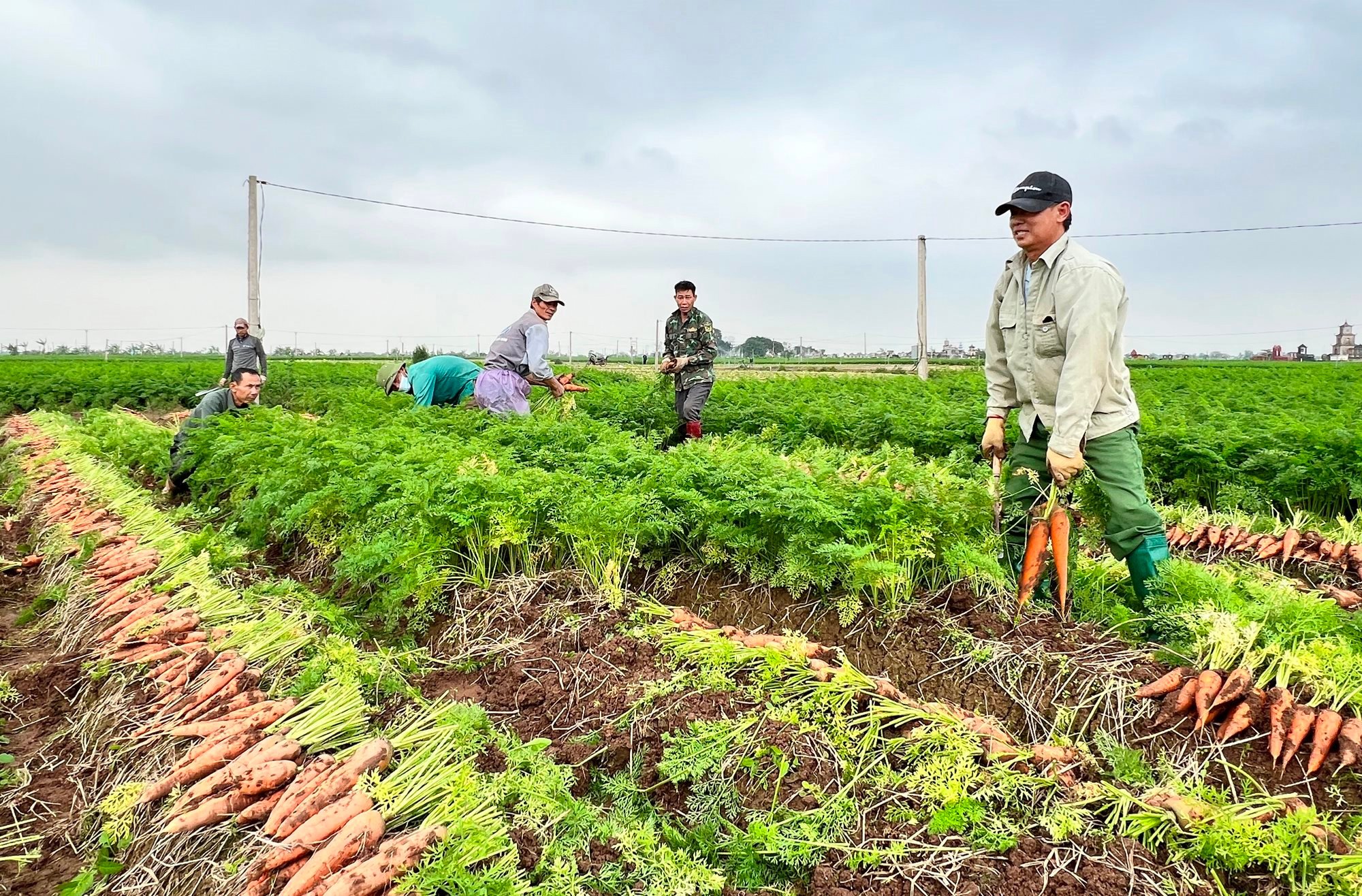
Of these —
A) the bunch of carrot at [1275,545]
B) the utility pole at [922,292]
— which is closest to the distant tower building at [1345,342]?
the utility pole at [922,292]

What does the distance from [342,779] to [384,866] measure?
0.44m

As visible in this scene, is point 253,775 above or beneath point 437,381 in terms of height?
beneath

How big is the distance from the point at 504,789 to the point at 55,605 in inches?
156

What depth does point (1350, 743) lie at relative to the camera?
2.54 m

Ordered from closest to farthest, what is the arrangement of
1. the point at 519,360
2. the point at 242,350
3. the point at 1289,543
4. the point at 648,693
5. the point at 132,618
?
1. the point at 648,693
2. the point at 132,618
3. the point at 1289,543
4. the point at 519,360
5. the point at 242,350

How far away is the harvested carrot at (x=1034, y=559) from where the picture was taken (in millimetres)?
3664

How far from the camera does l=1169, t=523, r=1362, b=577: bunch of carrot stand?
19.1 ft

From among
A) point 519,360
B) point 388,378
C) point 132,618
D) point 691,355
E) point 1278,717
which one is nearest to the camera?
point 1278,717

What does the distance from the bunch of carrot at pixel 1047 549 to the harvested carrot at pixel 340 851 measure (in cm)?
276

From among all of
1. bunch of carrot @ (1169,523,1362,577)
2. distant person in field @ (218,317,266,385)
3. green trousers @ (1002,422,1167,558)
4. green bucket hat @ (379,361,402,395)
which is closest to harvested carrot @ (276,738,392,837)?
green trousers @ (1002,422,1167,558)

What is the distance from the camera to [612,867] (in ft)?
7.55

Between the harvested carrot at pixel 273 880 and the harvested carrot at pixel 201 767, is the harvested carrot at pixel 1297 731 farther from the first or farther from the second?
the harvested carrot at pixel 201 767

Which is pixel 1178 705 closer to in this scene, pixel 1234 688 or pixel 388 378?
pixel 1234 688

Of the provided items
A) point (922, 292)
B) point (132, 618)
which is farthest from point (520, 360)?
point (922, 292)
